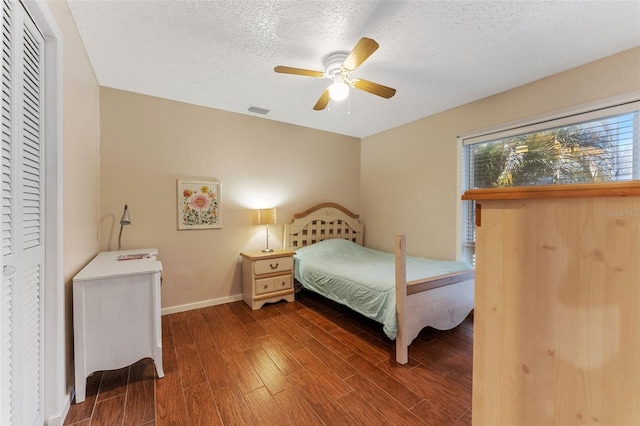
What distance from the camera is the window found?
2090mm

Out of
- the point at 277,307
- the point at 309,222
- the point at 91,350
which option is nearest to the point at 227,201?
the point at 309,222

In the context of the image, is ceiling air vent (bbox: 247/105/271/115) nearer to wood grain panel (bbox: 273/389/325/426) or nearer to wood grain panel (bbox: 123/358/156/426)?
wood grain panel (bbox: 123/358/156/426)

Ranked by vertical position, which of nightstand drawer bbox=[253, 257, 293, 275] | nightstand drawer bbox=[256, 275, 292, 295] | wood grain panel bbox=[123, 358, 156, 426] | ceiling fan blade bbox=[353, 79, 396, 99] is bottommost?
wood grain panel bbox=[123, 358, 156, 426]

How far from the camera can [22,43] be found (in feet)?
3.86

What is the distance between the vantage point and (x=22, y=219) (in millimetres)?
1188

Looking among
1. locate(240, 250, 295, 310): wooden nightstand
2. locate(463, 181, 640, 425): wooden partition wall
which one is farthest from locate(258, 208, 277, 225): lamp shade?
locate(463, 181, 640, 425): wooden partition wall

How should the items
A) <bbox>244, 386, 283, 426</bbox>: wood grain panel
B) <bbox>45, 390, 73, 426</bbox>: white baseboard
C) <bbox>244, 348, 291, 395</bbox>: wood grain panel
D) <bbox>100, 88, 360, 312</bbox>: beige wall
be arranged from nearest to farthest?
<bbox>45, 390, 73, 426</bbox>: white baseboard → <bbox>244, 386, 283, 426</bbox>: wood grain panel → <bbox>244, 348, 291, 395</bbox>: wood grain panel → <bbox>100, 88, 360, 312</bbox>: beige wall

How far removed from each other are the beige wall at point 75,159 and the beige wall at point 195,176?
0.37m

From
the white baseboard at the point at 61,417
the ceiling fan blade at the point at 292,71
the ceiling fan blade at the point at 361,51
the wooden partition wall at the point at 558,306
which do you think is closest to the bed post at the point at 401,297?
the wooden partition wall at the point at 558,306

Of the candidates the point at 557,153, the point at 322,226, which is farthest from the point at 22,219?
the point at 557,153

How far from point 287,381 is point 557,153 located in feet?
10.1

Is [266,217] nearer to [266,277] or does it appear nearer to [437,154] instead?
[266,277]

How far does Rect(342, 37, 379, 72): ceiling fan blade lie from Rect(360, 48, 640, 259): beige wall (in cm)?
192

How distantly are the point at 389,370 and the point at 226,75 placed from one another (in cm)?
288
